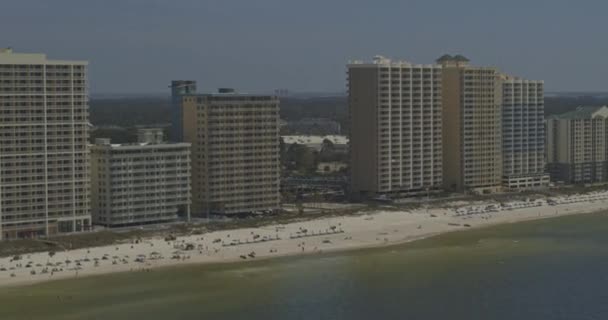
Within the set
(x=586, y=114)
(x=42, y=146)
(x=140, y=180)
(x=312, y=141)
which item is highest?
(x=586, y=114)

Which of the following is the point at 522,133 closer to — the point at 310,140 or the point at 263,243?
the point at 263,243

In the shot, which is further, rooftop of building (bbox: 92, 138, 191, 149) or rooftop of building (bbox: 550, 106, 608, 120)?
rooftop of building (bbox: 550, 106, 608, 120)

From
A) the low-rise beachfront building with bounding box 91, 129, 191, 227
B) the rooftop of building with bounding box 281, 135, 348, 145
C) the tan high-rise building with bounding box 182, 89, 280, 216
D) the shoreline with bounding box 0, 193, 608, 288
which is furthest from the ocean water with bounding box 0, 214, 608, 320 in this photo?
the rooftop of building with bounding box 281, 135, 348, 145

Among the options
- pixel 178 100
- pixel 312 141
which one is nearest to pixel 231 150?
pixel 178 100

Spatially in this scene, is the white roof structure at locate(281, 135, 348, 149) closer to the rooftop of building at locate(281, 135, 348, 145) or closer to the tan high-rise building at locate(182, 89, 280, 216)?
the rooftop of building at locate(281, 135, 348, 145)

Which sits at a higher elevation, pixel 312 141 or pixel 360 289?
pixel 312 141

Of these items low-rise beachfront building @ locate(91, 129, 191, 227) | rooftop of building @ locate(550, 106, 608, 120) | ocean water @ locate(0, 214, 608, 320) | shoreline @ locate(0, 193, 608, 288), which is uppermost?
rooftop of building @ locate(550, 106, 608, 120)

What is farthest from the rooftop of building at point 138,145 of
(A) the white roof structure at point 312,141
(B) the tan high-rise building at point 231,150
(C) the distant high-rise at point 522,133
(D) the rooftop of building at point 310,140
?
(D) the rooftop of building at point 310,140

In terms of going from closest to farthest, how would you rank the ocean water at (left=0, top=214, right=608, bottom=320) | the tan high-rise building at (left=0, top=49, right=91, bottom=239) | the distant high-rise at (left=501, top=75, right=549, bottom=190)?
the ocean water at (left=0, top=214, right=608, bottom=320) → the tan high-rise building at (left=0, top=49, right=91, bottom=239) → the distant high-rise at (left=501, top=75, right=549, bottom=190)
